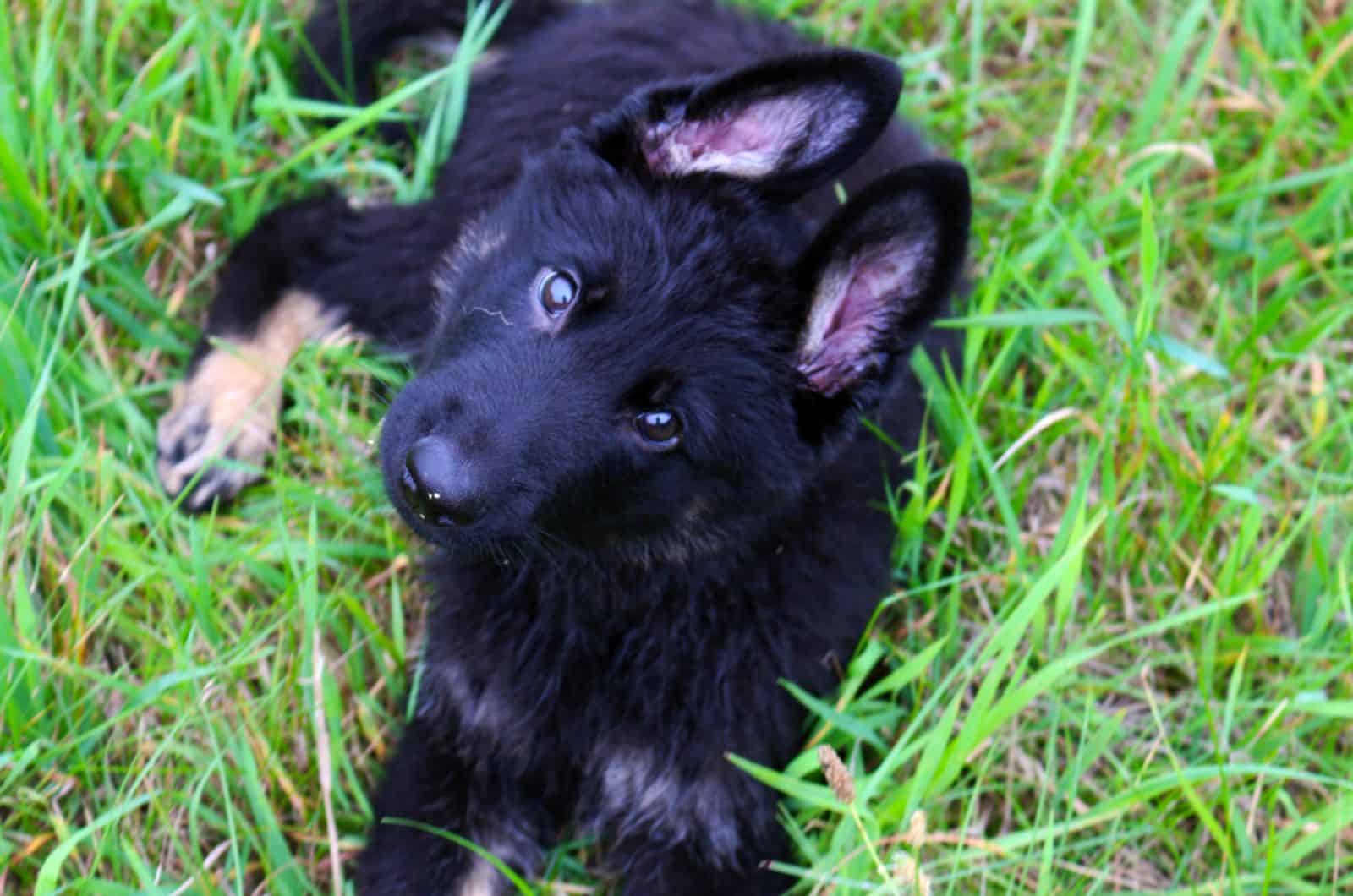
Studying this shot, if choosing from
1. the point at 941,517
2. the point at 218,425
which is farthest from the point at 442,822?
the point at 941,517

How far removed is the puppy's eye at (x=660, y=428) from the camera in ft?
8.55

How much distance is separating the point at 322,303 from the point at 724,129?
1439mm

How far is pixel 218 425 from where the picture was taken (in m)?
3.52

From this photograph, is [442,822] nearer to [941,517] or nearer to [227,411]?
[227,411]

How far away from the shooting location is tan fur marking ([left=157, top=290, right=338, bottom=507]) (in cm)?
351

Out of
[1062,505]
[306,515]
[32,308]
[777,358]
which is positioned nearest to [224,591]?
[306,515]

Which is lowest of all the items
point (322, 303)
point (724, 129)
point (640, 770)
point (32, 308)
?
point (640, 770)

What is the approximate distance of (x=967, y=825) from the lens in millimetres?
3176

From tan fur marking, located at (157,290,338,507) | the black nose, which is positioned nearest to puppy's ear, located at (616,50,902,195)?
the black nose

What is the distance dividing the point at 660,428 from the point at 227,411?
1422mm

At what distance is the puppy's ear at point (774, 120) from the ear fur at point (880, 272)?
0.61ft

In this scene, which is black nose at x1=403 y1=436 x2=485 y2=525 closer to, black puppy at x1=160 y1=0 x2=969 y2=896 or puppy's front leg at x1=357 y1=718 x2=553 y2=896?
black puppy at x1=160 y1=0 x2=969 y2=896

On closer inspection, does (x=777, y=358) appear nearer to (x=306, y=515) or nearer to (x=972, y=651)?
(x=972, y=651)

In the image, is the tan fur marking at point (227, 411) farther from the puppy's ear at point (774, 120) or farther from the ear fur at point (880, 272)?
the ear fur at point (880, 272)
